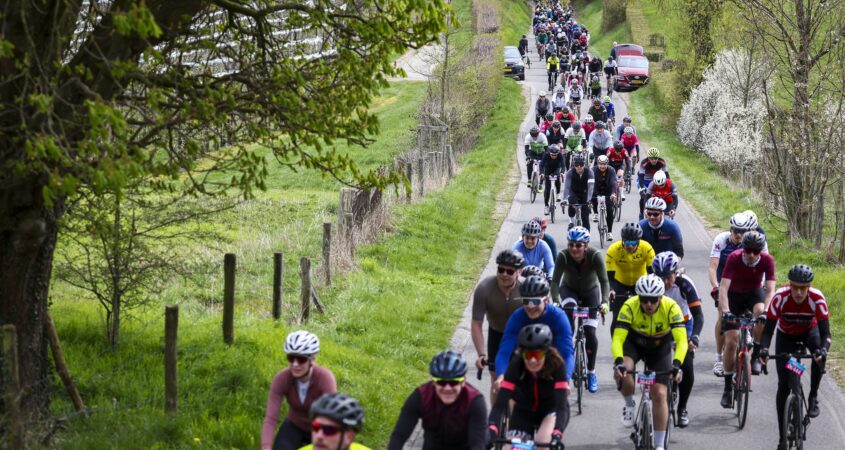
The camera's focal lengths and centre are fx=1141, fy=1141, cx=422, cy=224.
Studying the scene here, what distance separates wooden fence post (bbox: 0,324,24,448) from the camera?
27.6 ft

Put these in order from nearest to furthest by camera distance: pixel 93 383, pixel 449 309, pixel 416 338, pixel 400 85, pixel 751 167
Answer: pixel 93 383 → pixel 416 338 → pixel 449 309 → pixel 751 167 → pixel 400 85

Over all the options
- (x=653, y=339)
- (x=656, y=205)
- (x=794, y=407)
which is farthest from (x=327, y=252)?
(x=794, y=407)

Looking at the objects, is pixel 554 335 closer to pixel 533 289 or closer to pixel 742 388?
pixel 533 289

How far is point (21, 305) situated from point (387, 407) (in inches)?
151

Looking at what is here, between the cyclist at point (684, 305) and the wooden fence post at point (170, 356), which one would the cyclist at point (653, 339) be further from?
the wooden fence post at point (170, 356)

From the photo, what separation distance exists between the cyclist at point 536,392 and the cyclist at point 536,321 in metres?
0.70

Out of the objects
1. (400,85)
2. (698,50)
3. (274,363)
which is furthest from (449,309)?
(400,85)

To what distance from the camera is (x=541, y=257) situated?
1284 cm

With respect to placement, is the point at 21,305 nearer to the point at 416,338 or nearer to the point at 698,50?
the point at 416,338

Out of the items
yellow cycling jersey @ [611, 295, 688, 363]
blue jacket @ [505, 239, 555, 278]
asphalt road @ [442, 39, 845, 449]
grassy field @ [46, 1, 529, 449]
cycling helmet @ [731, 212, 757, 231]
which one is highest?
cycling helmet @ [731, 212, 757, 231]

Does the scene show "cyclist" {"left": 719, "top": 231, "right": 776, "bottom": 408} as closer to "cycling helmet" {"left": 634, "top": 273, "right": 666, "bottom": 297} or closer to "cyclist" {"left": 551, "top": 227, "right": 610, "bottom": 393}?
"cyclist" {"left": 551, "top": 227, "right": 610, "bottom": 393}

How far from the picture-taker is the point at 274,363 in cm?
1238

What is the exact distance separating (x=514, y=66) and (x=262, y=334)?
5234 centimetres

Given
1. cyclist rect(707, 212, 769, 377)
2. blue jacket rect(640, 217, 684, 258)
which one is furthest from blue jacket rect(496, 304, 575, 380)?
blue jacket rect(640, 217, 684, 258)
